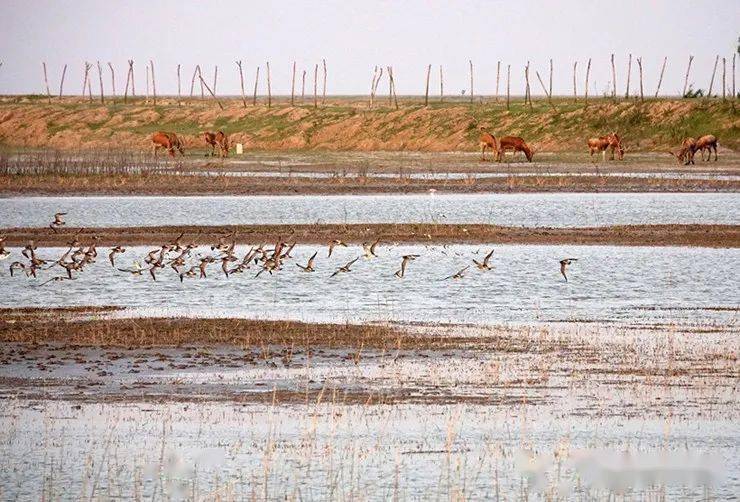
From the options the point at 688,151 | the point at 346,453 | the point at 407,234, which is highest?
the point at 688,151

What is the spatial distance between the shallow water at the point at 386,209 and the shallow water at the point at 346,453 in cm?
2483

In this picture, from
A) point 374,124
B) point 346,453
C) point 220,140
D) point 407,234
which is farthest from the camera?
point 374,124

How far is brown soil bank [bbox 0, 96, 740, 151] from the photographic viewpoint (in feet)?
269

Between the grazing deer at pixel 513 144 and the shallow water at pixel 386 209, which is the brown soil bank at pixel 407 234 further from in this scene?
the grazing deer at pixel 513 144

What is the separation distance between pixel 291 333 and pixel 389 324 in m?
1.80

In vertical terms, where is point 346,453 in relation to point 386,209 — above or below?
below

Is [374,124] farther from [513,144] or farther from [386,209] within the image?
[386,209]

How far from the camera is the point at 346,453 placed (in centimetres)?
1418

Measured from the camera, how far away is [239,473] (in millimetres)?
13469

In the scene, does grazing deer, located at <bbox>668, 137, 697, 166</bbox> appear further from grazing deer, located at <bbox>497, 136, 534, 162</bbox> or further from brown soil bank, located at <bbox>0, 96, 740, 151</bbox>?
brown soil bank, located at <bbox>0, 96, 740, 151</bbox>

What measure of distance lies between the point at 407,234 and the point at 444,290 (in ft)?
31.1

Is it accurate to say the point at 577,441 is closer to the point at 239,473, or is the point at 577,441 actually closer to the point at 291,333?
the point at 239,473

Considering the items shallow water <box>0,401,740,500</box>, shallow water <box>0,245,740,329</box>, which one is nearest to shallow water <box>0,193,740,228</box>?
shallow water <box>0,245,740,329</box>

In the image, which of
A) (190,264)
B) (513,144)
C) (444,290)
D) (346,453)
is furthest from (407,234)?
(513,144)
